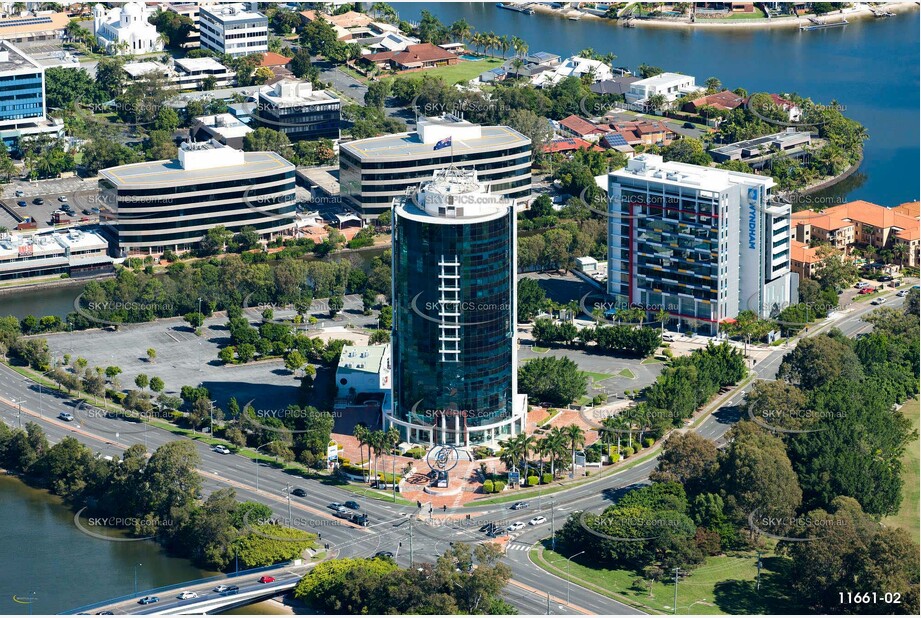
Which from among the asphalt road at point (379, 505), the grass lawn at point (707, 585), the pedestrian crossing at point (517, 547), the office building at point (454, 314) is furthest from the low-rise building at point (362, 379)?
the grass lawn at point (707, 585)

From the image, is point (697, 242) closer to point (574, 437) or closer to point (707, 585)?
point (574, 437)

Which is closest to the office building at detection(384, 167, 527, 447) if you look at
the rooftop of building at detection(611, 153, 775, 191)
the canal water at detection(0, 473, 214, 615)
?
the canal water at detection(0, 473, 214, 615)

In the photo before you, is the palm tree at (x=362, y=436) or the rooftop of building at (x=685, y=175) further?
the rooftop of building at (x=685, y=175)

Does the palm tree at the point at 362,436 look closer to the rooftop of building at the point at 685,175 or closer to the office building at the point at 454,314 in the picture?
the office building at the point at 454,314

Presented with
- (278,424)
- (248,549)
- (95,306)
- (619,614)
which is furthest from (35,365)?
(619,614)

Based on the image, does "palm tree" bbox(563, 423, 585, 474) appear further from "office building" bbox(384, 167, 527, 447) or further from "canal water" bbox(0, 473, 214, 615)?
"canal water" bbox(0, 473, 214, 615)

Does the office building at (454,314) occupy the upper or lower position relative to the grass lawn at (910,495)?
upper
